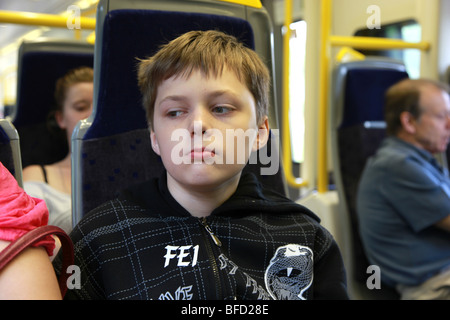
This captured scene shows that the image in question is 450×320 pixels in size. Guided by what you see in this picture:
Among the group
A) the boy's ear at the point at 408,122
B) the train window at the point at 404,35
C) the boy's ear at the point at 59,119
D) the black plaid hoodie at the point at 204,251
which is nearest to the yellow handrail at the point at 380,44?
the train window at the point at 404,35

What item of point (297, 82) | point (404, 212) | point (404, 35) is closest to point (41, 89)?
point (404, 212)

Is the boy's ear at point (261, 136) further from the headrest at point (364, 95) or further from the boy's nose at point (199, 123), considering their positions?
the headrest at point (364, 95)

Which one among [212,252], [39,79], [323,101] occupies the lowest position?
[212,252]

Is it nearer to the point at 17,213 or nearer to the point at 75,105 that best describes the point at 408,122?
the point at 75,105

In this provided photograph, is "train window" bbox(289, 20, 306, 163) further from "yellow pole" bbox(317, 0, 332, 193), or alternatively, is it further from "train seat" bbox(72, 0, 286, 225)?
"train seat" bbox(72, 0, 286, 225)

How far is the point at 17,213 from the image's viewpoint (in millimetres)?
509

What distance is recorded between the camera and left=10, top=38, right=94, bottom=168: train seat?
1.09 m

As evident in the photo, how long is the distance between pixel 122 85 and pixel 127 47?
0.06 meters

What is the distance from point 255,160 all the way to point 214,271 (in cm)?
24

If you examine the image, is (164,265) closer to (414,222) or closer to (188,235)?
(188,235)

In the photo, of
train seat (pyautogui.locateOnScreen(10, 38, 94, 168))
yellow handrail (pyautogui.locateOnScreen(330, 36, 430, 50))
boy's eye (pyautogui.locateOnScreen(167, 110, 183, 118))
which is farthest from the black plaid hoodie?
yellow handrail (pyautogui.locateOnScreen(330, 36, 430, 50))

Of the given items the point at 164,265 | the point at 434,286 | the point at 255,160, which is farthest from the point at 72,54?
the point at 434,286

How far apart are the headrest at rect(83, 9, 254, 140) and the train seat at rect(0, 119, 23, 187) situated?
0.33 feet

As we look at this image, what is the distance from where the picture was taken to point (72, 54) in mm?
1135
